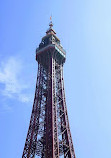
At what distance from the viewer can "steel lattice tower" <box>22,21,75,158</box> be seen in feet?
145

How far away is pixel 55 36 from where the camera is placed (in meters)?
61.6

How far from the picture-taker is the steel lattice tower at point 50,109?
145 feet

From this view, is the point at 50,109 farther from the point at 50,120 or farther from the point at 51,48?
the point at 51,48

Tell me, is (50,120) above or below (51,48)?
below

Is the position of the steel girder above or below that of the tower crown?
below

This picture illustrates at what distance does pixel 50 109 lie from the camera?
156ft

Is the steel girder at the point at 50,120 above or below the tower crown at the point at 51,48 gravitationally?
below

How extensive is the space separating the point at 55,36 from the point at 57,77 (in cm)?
1153

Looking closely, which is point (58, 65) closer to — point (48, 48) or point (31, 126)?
point (48, 48)

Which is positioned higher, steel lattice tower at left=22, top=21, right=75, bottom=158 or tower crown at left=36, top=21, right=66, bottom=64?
tower crown at left=36, top=21, right=66, bottom=64

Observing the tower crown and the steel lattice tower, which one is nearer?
the steel lattice tower

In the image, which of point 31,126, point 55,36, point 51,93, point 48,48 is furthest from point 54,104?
point 55,36

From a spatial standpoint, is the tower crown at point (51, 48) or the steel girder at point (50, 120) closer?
the steel girder at point (50, 120)

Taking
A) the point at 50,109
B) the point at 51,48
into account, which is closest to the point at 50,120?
the point at 50,109
